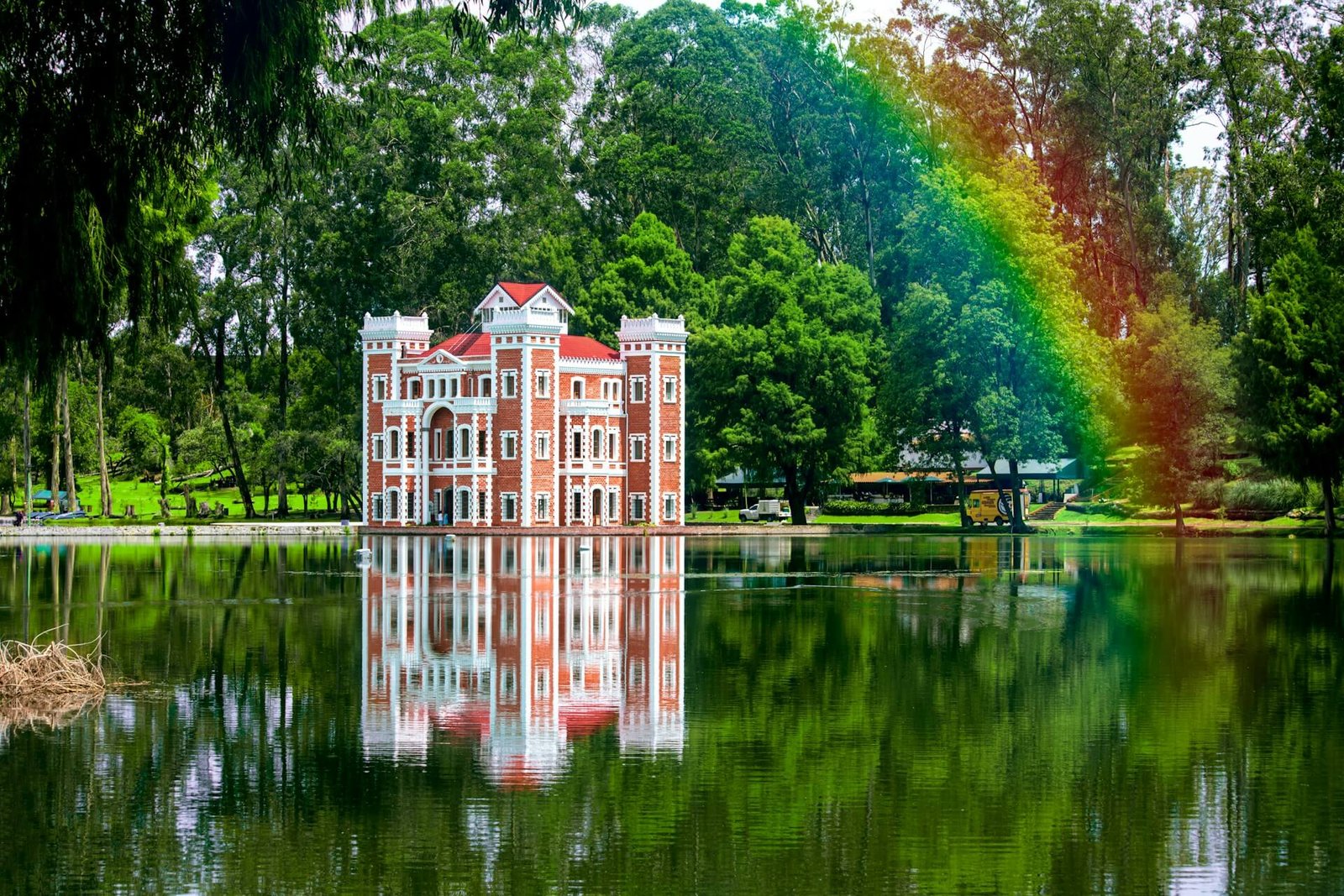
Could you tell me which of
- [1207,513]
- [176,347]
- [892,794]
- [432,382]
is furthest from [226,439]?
[892,794]

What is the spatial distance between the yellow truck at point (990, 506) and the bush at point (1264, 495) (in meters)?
9.24

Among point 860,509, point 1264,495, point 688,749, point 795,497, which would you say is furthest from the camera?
point 860,509

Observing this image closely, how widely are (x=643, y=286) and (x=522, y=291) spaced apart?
9669 millimetres

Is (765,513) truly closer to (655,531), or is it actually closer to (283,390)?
(655,531)

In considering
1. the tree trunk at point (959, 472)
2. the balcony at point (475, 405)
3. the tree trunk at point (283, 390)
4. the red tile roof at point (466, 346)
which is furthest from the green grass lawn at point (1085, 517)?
the tree trunk at point (283, 390)

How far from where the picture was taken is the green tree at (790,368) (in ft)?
240

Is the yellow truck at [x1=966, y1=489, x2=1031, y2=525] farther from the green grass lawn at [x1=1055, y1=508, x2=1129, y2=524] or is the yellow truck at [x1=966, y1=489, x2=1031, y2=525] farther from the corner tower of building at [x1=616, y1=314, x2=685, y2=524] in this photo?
the corner tower of building at [x1=616, y1=314, x2=685, y2=524]

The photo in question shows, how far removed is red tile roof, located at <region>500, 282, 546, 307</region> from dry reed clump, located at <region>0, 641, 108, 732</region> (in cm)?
5465

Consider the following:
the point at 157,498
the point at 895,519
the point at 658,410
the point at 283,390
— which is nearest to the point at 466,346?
the point at 658,410

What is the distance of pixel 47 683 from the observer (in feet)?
58.0

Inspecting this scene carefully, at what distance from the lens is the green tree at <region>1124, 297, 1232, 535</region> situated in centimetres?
6638

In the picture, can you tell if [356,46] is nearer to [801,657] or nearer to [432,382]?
[801,657]

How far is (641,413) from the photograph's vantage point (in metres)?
74.4

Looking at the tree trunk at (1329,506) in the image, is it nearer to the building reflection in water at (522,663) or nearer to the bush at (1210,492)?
the bush at (1210,492)
